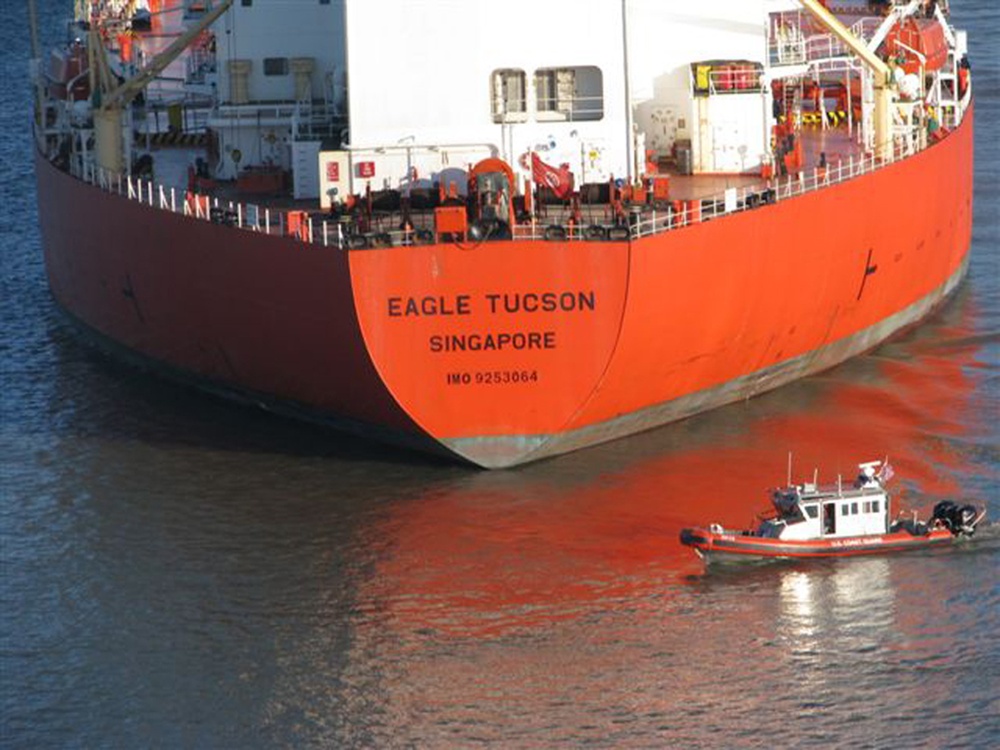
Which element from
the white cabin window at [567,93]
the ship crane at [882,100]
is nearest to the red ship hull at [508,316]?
the ship crane at [882,100]

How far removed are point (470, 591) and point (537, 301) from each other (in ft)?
14.8

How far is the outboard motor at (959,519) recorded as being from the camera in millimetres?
31156

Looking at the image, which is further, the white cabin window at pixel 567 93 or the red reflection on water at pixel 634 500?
the white cabin window at pixel 567 93

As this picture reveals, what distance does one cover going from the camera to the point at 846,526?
31.2 m

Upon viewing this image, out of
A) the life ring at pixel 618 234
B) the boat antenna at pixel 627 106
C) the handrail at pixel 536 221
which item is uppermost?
the boat antenna at pixel 627 106

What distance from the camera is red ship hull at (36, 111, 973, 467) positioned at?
3284 centimetres

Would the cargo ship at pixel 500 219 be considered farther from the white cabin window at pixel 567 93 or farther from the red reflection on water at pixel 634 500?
the red reflection on water at pixel 634 500

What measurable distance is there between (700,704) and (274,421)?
472 inches

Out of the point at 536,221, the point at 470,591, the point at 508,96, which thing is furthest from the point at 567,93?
the point at 470,591

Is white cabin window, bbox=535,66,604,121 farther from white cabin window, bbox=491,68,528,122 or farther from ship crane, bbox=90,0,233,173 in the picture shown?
ship crane, bbox=90,0,233,173

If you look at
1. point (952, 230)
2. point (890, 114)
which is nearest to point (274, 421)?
point (890, 114)

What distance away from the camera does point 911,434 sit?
119 feet

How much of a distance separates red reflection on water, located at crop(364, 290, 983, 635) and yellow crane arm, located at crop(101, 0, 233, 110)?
9705 mm

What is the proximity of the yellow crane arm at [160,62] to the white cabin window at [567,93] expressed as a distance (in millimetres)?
5971
